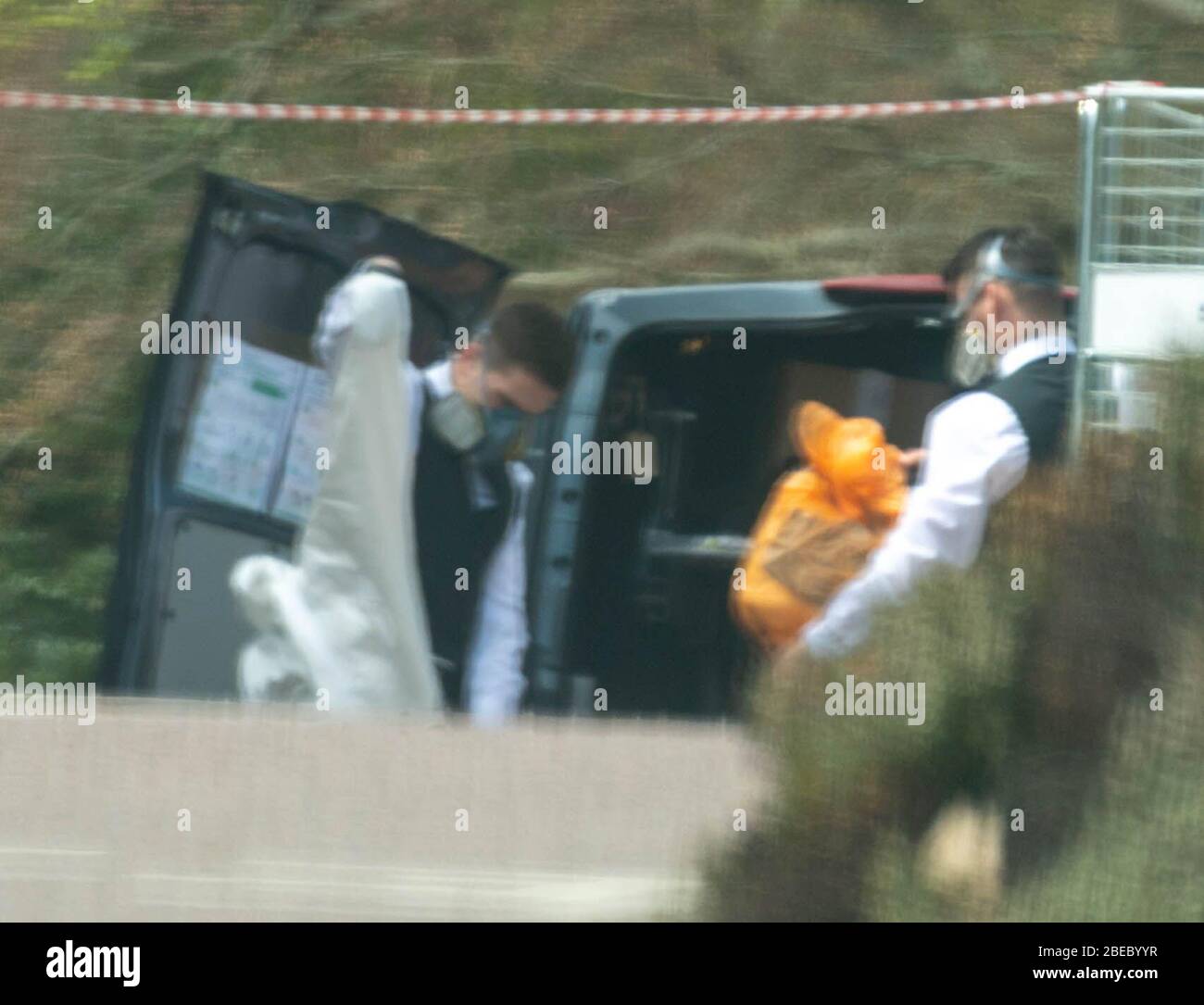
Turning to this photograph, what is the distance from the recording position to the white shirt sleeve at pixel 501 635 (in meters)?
5.84

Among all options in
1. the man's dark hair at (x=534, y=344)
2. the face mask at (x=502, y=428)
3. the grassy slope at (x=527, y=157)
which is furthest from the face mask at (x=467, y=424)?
the grassy slope at (x=527, y=157)

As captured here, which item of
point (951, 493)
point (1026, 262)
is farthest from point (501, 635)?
point (1026, 262)

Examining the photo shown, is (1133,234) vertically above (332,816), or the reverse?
(1133,234)

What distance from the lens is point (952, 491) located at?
4.89m

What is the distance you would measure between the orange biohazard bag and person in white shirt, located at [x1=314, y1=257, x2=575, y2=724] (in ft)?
2.33

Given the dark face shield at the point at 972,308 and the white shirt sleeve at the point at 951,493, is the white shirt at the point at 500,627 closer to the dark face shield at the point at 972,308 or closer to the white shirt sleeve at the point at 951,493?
the white shirt sleeve at the point at 951,493

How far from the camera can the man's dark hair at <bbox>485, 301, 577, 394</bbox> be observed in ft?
19.1

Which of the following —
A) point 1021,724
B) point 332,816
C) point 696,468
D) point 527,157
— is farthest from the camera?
point 527,157

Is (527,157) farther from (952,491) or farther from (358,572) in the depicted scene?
(952,491)

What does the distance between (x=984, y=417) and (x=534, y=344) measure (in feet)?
4.46

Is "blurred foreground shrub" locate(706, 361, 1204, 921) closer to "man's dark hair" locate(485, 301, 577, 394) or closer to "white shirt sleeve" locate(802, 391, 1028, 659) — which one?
"white shirt sleeve" locate(802, 391, 1028, 659)

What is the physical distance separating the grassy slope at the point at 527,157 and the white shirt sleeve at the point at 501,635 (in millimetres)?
3691
